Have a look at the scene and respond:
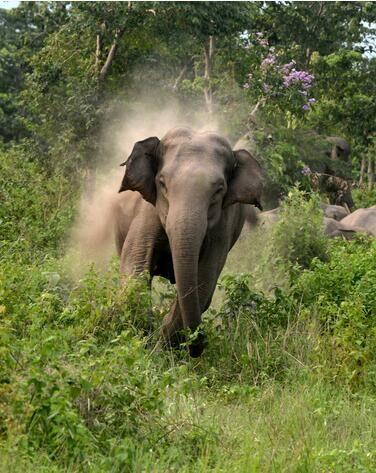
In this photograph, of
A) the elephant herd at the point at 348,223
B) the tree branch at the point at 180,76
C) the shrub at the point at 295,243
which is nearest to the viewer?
the shrub at the point at 295,243

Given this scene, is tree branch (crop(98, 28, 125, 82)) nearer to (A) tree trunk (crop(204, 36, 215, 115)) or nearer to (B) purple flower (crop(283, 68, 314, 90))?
(A) tree trunk (crop(204, 36, 215, 115))

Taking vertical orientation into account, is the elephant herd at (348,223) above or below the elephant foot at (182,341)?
above

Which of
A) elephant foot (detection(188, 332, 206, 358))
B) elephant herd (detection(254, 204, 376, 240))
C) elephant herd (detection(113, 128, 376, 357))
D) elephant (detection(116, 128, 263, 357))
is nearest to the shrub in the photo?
elephant herd (detection(254, 204, 376, 240))

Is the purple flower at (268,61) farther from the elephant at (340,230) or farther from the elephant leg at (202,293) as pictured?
the elephant leg at (202,293)

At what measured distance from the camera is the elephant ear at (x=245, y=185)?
741 cm

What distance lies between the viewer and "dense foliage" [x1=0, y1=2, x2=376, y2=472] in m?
4.49

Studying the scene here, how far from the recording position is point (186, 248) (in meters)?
6.65

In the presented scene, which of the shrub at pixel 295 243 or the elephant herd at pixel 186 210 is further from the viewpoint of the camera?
the shrub at pixel 295 243

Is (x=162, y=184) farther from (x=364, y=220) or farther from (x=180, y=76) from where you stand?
(x=180, y=76)

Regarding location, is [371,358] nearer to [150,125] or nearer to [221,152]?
[221,152]

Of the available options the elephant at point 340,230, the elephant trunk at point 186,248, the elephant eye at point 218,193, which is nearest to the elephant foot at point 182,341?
the elephant trunk at point 186,248

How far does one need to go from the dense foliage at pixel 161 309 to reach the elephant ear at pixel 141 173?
29.3 inches

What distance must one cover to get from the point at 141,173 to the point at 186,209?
781mm

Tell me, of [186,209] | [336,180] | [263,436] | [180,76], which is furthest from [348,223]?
[263,436]
